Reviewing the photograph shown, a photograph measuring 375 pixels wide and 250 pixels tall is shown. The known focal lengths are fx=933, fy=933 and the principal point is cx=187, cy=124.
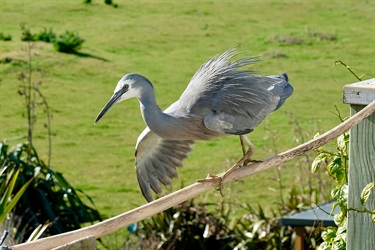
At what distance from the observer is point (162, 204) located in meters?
2.44

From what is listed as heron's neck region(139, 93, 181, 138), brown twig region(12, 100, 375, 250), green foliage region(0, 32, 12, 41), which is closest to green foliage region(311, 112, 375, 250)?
brown twig region(12, 100, 375, 250)

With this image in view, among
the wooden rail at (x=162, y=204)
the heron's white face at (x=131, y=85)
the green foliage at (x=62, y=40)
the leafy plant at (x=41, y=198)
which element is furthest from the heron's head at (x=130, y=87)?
the green foliage at (x=62, y=40)

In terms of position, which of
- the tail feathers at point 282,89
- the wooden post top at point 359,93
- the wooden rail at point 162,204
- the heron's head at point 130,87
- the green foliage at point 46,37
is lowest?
the green foliage at point 46,37

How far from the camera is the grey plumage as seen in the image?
3.32 m

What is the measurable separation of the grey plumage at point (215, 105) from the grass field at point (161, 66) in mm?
6507

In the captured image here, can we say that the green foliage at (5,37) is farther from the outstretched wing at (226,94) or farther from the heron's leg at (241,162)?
the outstretched wing at (226,94)

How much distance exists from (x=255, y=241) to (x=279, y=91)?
4143mm

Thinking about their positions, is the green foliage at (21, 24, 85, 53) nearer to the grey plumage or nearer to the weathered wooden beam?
the grey plumage

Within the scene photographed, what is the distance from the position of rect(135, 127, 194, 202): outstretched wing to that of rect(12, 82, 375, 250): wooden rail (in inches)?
25.5

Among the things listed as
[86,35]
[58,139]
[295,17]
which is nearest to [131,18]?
[86,35]

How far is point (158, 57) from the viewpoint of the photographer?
700 inches

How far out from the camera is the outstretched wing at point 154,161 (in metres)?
3.50

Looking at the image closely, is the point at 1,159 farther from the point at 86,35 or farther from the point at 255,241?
the point at 86,35

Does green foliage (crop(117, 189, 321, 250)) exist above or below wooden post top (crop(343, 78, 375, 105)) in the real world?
below
